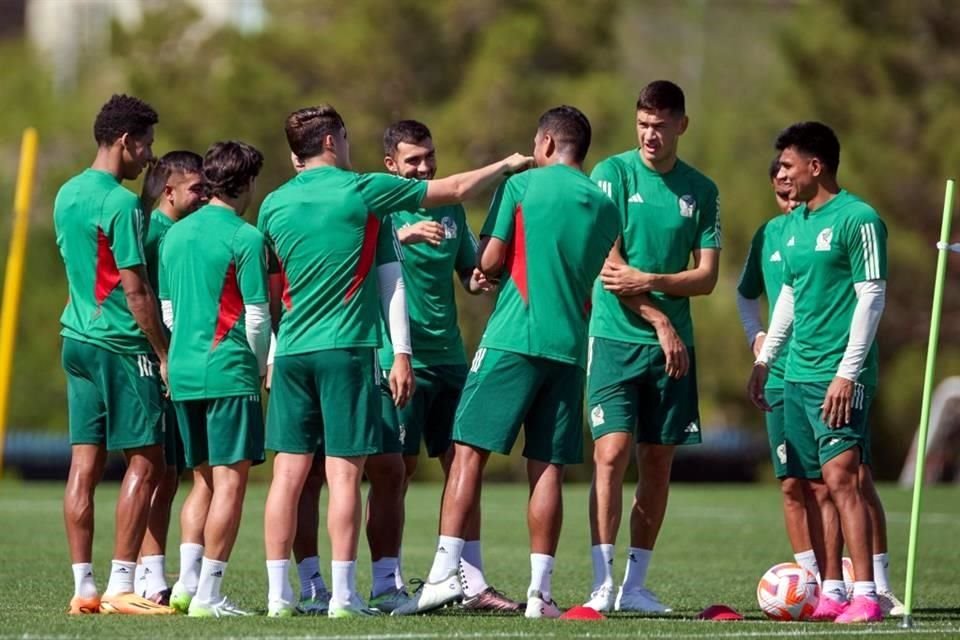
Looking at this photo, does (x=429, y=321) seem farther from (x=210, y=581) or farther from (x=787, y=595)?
(x=787, y=595)

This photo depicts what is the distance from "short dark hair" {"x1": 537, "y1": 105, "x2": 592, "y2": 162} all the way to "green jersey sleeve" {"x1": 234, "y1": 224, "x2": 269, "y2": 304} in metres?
1.60

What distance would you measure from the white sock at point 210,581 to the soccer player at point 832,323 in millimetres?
3216

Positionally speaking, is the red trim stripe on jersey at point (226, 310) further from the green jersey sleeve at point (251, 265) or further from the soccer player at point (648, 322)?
the soccer player at point (648, 322)

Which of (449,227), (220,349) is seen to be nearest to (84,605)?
(220,349)

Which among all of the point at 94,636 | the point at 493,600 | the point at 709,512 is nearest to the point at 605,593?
the point at 493,600

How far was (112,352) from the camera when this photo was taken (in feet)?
30.6

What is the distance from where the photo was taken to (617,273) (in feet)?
32.0

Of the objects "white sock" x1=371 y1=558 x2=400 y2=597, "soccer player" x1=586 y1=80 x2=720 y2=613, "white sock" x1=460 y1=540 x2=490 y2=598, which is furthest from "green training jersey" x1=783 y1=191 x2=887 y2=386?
"white sock" x1=371 y1=558 x2=400 y2=597

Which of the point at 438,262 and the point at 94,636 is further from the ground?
the point at 438,262

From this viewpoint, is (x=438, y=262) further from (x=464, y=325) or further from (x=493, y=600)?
(x=464, y=325)

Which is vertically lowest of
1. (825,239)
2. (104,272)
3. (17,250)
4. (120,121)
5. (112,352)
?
(112,352)

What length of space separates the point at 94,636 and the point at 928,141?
29.8m

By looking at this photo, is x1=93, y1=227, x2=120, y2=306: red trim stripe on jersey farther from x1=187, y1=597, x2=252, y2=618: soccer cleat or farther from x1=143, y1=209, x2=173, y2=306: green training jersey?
x1=187, y1=597, x2=252, y2=618: soccer cleat

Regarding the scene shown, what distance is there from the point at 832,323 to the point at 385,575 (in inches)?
111
